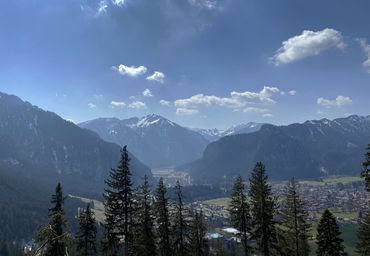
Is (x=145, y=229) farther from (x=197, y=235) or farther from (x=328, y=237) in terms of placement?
(x=328, y=237)

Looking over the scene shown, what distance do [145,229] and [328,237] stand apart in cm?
2167

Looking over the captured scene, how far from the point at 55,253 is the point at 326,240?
31.0 m

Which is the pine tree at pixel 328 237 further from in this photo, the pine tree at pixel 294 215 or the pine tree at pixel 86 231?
the pine tree at pixel 86 231

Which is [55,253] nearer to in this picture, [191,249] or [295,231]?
[191,249]

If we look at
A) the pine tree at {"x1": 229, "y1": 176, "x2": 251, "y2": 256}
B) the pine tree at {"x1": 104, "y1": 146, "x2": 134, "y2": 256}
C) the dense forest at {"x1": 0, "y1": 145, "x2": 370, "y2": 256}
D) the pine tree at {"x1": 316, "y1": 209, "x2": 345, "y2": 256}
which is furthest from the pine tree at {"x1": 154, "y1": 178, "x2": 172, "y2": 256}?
the pine tree at {"x1": 316, "y1": 209, "x2": 345, "y2": 256}

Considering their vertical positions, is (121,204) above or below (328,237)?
above

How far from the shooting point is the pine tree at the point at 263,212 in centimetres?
4462

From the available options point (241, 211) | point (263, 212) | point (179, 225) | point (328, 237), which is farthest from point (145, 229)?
point (328, 237)

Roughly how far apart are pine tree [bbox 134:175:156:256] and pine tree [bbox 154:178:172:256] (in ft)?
5.51

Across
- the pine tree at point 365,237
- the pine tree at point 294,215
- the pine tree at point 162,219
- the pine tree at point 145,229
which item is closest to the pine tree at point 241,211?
the pine tree at point 294,215

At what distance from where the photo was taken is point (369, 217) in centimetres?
4797

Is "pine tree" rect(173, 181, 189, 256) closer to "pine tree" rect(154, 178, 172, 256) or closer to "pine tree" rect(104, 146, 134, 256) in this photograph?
"pine tree" rect(154, 178, 172, 256)

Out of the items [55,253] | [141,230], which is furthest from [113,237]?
[55,253]

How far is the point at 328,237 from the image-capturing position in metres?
48.3
